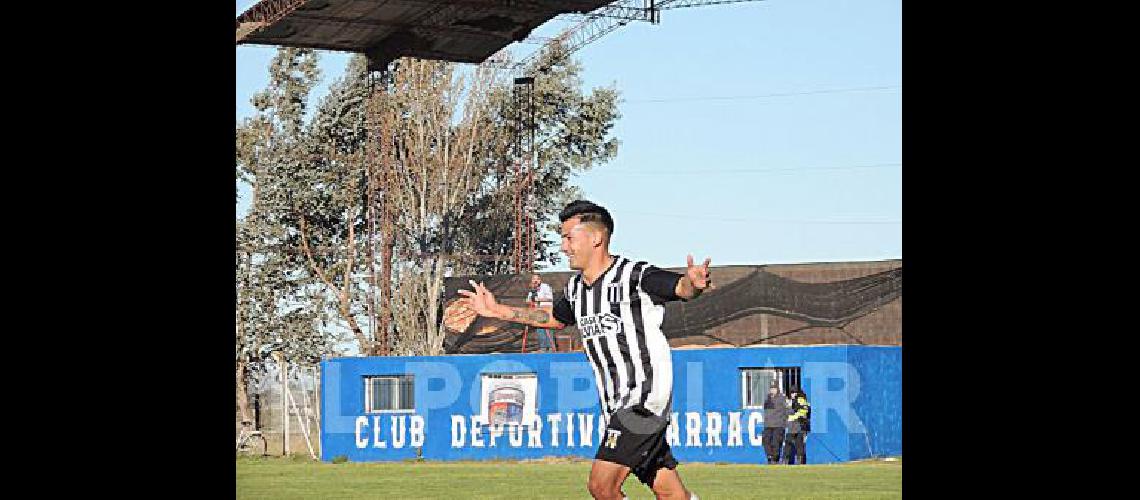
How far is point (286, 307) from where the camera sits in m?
45.9

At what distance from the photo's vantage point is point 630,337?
9.34m

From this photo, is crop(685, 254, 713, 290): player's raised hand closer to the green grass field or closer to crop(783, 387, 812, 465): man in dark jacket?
the green grass field

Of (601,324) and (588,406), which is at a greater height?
(601,324)

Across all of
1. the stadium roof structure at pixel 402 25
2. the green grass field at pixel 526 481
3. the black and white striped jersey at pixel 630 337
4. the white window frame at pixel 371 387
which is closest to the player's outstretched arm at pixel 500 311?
the black and white striped jersey at pixel 630 337

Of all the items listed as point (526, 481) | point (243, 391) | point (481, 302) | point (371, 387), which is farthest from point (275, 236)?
point (481, 302)

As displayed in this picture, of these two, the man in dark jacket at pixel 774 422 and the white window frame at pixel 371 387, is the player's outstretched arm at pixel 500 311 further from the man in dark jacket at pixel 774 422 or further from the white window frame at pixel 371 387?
the white window frame at pixel 371 387

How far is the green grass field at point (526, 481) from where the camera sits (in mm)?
18422

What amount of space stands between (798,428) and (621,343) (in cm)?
1788

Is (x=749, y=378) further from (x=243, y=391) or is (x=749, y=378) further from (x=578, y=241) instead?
(x=243, y=391)

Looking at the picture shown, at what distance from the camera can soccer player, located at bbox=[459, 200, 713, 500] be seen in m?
9.16
